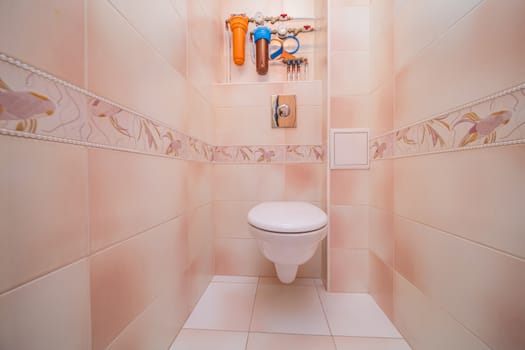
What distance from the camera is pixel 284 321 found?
2.98 ft

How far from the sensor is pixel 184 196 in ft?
2.87

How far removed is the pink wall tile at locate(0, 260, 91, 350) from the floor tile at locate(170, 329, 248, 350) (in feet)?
1.50

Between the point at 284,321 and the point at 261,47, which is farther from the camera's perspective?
the point at 261,47

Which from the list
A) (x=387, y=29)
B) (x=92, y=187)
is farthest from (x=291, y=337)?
A: (x=387, y=29)

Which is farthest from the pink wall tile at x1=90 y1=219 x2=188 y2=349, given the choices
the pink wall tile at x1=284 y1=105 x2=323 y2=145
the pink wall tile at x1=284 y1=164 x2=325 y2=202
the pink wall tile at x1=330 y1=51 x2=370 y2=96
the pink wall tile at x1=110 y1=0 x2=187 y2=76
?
the pink wall tile at x1=330 y1=51 x2=370 y2=96

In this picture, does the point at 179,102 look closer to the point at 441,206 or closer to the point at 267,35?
the point at 267,35

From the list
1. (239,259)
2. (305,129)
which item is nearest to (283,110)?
(305,129)

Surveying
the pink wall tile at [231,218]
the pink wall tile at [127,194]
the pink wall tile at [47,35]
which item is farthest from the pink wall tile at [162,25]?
the pink wall tile at [231,218]

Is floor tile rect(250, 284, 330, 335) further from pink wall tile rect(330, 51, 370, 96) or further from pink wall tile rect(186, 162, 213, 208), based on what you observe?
pink wall tile rect(330, 51, 370, 96)

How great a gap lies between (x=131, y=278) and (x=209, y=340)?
18.3 inches

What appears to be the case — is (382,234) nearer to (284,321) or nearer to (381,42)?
(284,321)

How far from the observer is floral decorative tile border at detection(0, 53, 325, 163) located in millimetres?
305

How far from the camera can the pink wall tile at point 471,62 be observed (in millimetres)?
436

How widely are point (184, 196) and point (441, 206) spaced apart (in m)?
0.91
